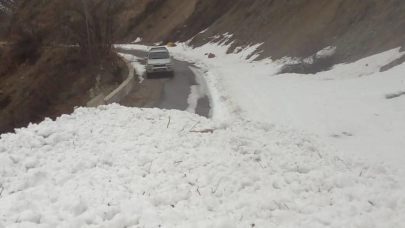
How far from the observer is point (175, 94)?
805 inches

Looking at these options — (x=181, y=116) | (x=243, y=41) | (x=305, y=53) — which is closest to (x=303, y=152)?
(x=181, y=116)

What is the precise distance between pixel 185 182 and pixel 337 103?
914 cm

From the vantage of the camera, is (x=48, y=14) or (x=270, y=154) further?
(x=48, y=14)

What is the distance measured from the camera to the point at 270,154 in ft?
31.6

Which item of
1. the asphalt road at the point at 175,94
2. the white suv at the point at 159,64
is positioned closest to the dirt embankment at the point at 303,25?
the asphalt road at the point at 175,94

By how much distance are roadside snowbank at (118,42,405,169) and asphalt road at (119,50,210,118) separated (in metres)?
0.65

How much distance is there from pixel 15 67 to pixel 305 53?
1426 inches

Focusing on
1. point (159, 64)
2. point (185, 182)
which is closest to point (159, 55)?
point (159, 64)

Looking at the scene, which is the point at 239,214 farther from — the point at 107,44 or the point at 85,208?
the point at 107,44

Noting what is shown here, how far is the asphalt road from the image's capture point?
1745 centimetres

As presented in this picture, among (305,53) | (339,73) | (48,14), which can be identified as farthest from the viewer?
(48,14)

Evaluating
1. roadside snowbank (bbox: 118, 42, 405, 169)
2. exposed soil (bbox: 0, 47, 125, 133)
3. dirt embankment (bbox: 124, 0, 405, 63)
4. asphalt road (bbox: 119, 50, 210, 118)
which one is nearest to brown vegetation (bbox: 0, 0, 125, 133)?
exposed soil (bbox: 0, 47, 125, 133)

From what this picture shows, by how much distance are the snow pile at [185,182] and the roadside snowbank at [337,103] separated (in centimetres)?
127

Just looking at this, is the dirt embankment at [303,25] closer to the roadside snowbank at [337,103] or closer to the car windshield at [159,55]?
the roadside snowbank at [337,103]
